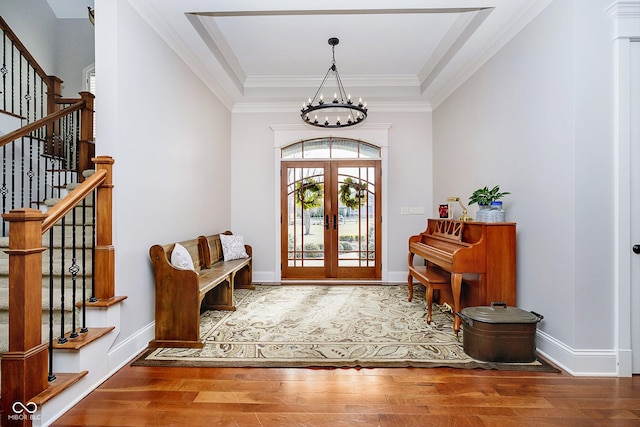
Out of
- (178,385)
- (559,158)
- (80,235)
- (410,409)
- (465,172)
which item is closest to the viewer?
(410,409)

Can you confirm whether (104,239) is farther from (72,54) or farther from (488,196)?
(72,54)

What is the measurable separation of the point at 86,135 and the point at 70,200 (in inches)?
65.0

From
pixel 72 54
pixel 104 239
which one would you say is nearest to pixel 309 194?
pixel 104 239

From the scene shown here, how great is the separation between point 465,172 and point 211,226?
11.4 ft

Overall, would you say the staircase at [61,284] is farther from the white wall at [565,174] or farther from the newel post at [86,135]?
the white wall at [565,174]

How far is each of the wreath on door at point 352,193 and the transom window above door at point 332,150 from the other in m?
0.44

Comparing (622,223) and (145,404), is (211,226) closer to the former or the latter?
(145,404)

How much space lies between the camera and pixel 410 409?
1911mm

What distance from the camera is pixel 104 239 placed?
234 centimetres

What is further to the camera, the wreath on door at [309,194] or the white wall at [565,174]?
the wreath on door at [309,194]

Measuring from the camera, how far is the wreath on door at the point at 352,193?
548 cm

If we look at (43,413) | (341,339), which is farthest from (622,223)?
(43,413)

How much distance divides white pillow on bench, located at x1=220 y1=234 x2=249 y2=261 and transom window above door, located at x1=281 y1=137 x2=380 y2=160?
167 centimetres

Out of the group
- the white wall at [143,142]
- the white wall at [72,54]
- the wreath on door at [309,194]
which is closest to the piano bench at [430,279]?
the wreath on door at [309,194]
